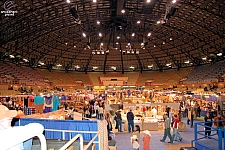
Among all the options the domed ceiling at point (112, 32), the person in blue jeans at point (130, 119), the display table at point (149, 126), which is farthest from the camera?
the domed ceiling at point (112, 32)

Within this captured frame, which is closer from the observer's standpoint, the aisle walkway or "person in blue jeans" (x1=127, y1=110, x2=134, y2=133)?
the aisle walkway

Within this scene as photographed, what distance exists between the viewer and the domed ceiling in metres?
19.7

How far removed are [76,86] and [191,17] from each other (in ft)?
73.1

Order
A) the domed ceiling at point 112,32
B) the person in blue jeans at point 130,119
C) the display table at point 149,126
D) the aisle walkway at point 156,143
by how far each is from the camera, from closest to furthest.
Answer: the aisle walkway at point 156,143 → the person in blue jeans at point 130,119 → the display table at point 149,126 → the domed ceiling at point 112,32

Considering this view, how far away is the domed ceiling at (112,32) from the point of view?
64.6 feet

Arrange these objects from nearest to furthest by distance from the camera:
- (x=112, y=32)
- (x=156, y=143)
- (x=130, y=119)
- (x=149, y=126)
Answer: (x=156, y=143)
(x=130, y=119)
(x=149, y=126)
(x=112, y=32)

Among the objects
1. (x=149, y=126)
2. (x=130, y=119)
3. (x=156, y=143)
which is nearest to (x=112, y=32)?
(x=149, y=126)

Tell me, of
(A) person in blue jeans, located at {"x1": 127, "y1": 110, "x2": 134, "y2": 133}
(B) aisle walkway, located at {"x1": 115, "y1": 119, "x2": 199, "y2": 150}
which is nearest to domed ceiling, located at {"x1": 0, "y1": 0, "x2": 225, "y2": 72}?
(A) person in blue jeans, located at {"x1": 127, "y1": 110, "x2": 134, "y2": 133}

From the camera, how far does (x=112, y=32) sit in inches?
1199

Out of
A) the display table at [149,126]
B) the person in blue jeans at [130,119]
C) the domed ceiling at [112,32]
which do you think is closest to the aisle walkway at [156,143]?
the person in blue jeans at [130,119]

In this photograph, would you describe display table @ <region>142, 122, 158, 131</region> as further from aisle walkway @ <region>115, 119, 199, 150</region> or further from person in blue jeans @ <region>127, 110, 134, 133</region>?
aisle walkway @ <region>115, 119, 199, 150</region>

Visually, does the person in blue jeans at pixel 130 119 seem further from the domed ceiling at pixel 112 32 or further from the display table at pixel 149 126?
the domed ceiling at pixel 112 32

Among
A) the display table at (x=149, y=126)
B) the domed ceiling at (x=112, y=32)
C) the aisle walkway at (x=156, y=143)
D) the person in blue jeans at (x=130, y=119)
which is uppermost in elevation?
the domed ceiling at (x=112, y=32)

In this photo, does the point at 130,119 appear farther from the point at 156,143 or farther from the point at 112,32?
the point at 112,32
